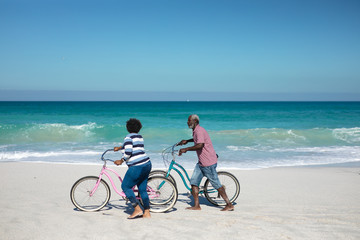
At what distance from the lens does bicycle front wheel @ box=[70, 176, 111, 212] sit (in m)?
4.91

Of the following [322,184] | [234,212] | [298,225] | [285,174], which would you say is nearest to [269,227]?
[298,225]

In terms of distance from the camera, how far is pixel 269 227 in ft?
13.9

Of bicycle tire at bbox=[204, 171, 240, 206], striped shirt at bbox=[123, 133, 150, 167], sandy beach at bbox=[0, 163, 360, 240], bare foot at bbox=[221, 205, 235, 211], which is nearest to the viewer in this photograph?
sandy beach at bbox=[0, 163, 360, 240]

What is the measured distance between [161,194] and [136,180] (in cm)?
79

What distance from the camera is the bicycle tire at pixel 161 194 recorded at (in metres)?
5.00

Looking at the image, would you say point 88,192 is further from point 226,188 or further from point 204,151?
point 226,188

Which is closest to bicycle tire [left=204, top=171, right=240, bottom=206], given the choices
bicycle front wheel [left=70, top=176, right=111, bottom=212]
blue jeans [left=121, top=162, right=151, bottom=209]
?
blue jeans [left=121, top=162, right=151, bottom=209]

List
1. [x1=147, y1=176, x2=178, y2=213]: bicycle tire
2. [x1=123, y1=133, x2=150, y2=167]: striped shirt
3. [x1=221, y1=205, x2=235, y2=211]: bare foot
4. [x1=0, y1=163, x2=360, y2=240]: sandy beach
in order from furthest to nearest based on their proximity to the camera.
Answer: [x1=221, y1=205, x2=235, y2=211]: bare foot → [x1=147, y1=176, x2=178, y2=213]: bicycle tire → [x1=123, y1=133, x2=150, y2=167]: striped shirt → [x1=0, y1=163, x2=360, y2=240]: sandy beach

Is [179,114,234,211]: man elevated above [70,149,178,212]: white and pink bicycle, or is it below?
above

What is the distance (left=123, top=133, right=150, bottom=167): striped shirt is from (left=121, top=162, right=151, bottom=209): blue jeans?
10 centimetres

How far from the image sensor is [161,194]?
5.12 m

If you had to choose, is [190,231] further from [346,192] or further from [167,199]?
[346,192]

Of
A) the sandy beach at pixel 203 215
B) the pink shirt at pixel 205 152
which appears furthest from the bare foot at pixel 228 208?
the pink shirt at pixel 205 152

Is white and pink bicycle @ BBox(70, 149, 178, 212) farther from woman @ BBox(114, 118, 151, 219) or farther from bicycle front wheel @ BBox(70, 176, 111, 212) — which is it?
woman @ BBox(114, 118, 151, 219)
